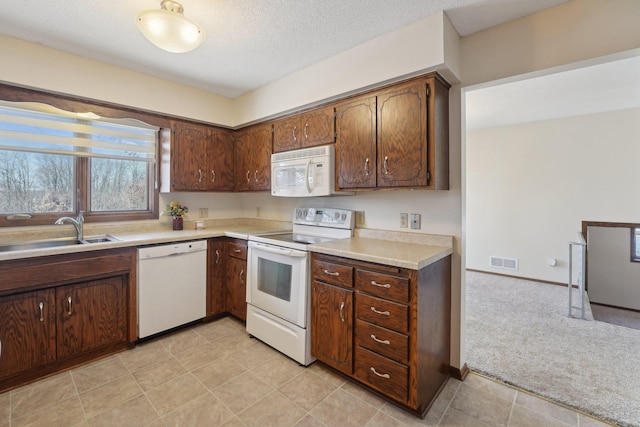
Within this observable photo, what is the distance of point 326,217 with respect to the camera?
2.80 meters

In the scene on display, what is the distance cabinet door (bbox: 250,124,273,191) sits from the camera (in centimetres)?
307

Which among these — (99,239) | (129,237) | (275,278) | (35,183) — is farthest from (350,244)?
(35,183)

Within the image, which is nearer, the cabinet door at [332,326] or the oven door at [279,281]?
the cabinet door at [332,326]

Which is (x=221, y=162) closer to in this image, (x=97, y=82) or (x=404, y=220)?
(x=97, y=82)

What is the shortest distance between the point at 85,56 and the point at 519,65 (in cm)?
330

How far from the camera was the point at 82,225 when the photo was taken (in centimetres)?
257

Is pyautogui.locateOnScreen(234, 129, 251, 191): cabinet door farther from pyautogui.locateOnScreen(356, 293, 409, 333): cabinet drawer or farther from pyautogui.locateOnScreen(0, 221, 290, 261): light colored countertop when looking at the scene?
pyautogui.locateOnScreen(356, 293, 409, 333): cabinet drawer

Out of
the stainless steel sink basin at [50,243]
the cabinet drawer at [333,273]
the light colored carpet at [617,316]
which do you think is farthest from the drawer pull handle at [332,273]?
the light colored carpet at [617,316]

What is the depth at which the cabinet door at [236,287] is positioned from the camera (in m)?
2.86

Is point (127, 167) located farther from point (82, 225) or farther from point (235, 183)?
point (235, 183)

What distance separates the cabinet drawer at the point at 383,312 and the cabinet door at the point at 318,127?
1.34 meters

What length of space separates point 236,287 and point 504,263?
435cm

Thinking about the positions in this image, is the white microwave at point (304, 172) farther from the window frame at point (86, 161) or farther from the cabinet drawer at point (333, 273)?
the window frame at point (86, 161)

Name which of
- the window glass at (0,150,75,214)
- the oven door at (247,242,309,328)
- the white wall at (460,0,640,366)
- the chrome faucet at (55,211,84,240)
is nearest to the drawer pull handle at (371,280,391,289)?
the oven door at (247,242,309,328)
